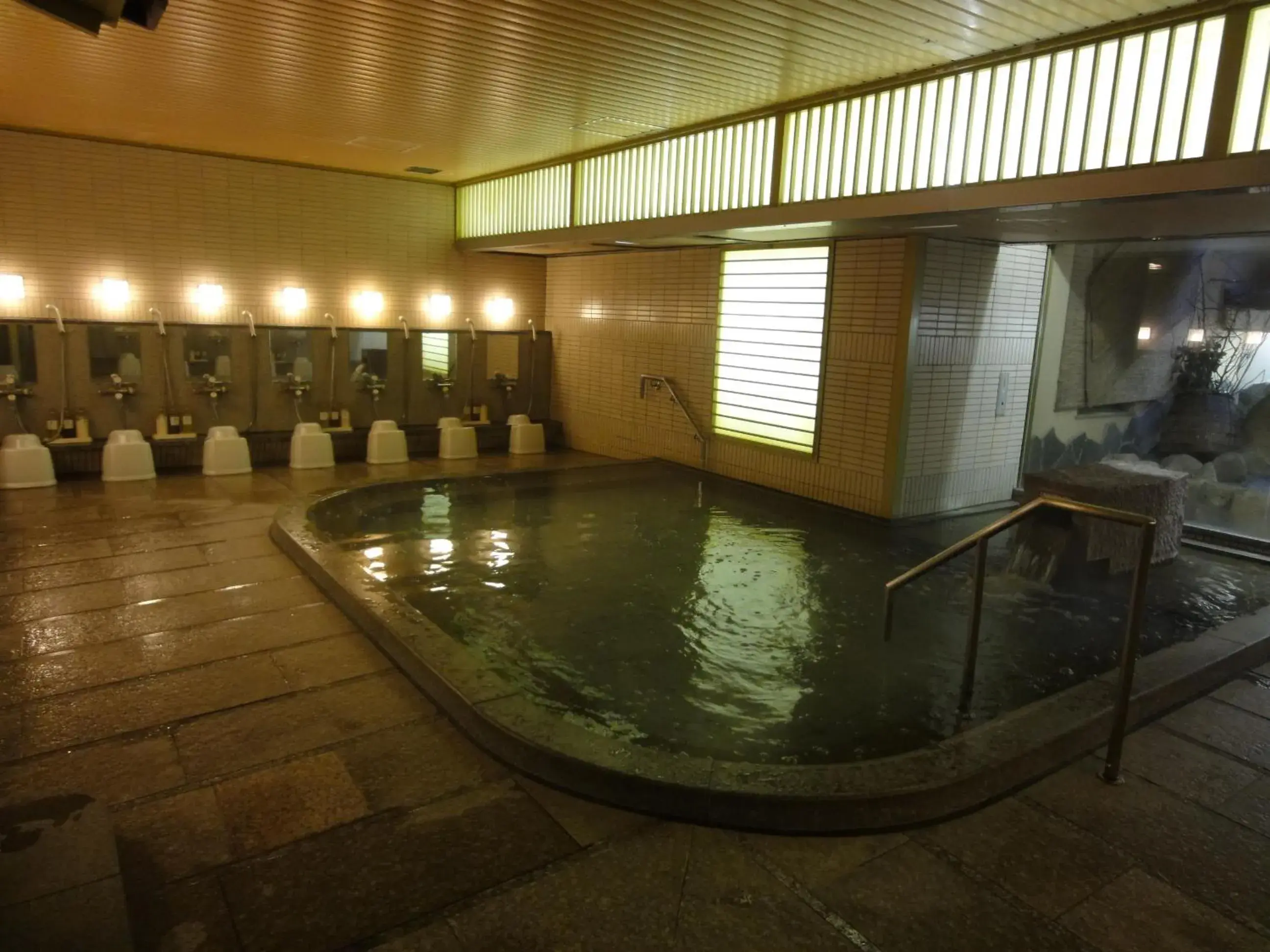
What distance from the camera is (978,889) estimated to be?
3.05 m

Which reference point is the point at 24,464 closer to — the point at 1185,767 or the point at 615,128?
the point at 615,128

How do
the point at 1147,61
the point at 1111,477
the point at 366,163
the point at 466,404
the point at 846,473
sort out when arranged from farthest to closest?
the point at 466,404, the point at 366,163, the point at 846,473, the point at 1111,477, the point at 1147,61

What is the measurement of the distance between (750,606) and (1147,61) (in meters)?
4.22

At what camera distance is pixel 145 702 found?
427 cm

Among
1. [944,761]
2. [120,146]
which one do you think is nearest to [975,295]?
[944,761]

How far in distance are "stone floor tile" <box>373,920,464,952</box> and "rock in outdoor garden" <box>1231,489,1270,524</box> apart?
8465 mm

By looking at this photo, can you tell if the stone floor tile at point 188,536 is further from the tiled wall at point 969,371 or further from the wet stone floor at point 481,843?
the tiled wall at point 969,371

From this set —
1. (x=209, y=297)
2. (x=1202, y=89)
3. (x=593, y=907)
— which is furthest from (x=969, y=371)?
(x=209, y=297)

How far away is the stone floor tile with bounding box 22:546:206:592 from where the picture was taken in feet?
19.7

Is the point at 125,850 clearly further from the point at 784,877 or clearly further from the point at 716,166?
the point at 716,166

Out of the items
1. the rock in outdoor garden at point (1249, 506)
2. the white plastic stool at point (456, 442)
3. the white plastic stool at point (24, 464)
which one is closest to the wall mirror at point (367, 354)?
the white plastic stool at point (456, 442)

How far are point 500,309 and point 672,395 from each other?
3937 mm

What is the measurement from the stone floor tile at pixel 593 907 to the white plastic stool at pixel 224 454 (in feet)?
27.6

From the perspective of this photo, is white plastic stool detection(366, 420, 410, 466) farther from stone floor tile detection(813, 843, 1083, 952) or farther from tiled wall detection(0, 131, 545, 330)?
stone floor tile detection(813, 843, 1083, 952)
